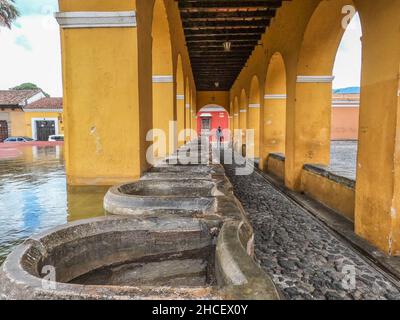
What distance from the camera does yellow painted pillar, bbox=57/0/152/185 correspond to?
3.17 metres

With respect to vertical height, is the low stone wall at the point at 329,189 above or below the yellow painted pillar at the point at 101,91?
below

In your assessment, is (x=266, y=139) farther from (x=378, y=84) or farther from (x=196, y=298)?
(x=196, y=298)

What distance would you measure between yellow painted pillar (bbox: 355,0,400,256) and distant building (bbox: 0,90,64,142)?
79.3ft

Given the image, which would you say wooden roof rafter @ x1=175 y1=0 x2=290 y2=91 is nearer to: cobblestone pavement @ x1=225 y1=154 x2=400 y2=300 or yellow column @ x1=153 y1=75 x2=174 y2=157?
yellow column @ x1=153 y1=75 x2=174 y2=157

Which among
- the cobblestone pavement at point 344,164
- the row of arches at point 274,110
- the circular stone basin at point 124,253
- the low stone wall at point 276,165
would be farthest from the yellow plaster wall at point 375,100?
the low stone wall at point 276,165

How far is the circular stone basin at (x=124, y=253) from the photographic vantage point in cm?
162

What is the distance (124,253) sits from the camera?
1955mm

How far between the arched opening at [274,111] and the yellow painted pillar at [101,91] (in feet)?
19.6

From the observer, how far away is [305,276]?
2.76m

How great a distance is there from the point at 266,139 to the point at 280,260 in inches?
255

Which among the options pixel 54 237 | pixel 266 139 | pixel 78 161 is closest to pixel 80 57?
pixel 78 161

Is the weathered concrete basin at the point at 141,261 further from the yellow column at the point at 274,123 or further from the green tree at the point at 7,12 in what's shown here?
the green tree at the point at 7,12

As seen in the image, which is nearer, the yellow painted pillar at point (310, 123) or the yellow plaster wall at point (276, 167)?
the yellow painted pillar at point (310, 123)

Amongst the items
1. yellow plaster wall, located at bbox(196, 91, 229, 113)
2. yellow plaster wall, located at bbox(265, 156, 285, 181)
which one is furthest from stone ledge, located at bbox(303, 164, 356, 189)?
yellow plaster wall, located at bbox(196, 91, 229, 113)
